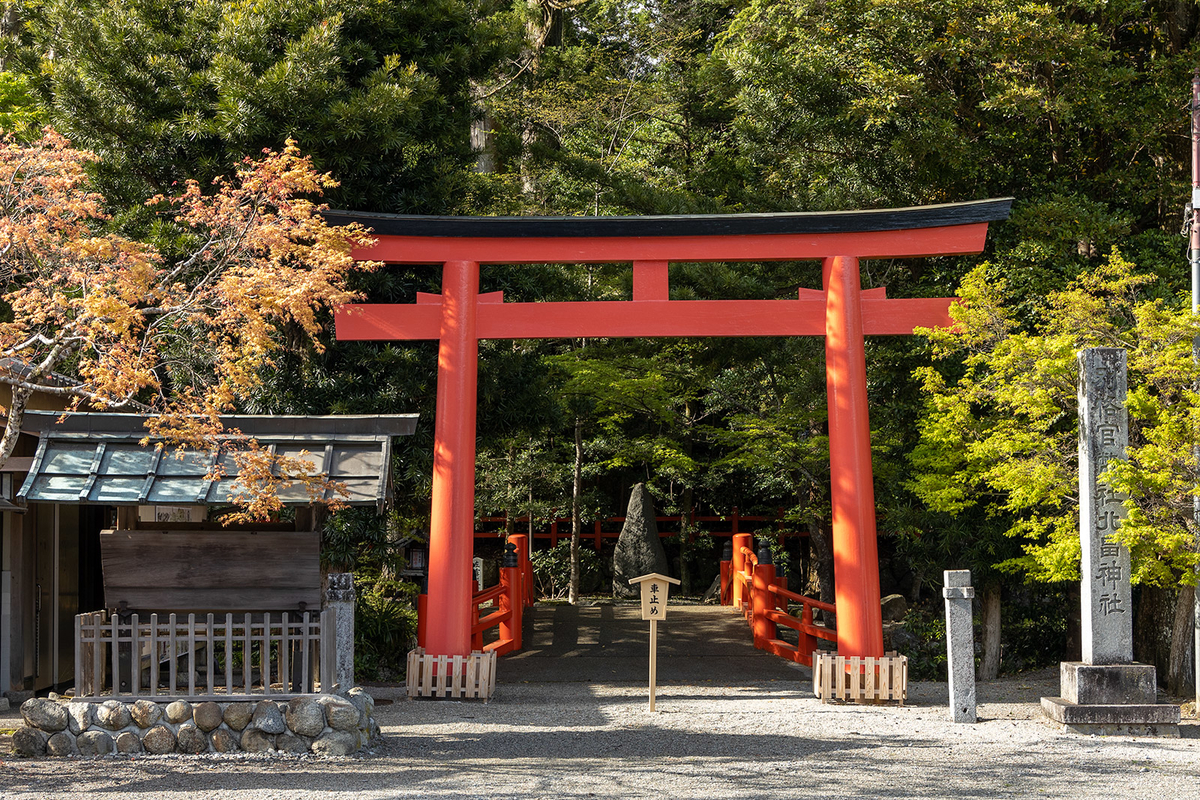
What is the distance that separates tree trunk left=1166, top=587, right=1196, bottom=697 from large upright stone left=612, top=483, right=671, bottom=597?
9.90 metres

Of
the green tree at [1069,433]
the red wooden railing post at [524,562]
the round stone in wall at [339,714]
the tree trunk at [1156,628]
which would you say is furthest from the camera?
the red wooden railing post at [524,562]

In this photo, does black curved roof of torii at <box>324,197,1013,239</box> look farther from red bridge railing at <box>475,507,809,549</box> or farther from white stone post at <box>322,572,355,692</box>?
red bridge railing at <box>475,507,809,549</box>

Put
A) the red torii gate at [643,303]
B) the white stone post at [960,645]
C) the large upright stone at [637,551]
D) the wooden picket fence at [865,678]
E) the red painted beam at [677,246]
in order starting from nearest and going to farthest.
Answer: the white stone post at [960,645], the wooden picket fence at [865,678], the red torii gate at [643,303], the red painted beam at [677,246], the large upright stone at [637,551]

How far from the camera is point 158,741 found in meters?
6.91

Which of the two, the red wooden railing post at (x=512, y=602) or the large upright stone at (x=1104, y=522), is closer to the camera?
the large upright stone at (x=1104, y=522)

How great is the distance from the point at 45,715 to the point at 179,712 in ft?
2.96

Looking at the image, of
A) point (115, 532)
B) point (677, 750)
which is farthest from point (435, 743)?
point (115, 532)

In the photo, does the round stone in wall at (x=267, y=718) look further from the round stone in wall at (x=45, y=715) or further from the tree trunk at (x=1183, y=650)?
the tree trunk at (x=1183, y=650)

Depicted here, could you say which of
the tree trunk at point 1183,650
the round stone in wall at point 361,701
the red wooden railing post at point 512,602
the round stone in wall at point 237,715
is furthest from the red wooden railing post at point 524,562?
the tree trunk at point 1183,650

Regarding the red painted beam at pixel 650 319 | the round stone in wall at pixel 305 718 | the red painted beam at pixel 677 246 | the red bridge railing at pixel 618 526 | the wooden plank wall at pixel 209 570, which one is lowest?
the round stone in wall at pixel 305 718

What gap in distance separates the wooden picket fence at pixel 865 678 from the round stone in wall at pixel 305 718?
15.2ft

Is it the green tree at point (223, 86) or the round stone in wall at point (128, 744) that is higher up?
the green tree at point (223, 86)

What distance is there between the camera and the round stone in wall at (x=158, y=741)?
690cm

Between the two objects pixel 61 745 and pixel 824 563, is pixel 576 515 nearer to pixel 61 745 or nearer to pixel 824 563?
pixel 824 563
